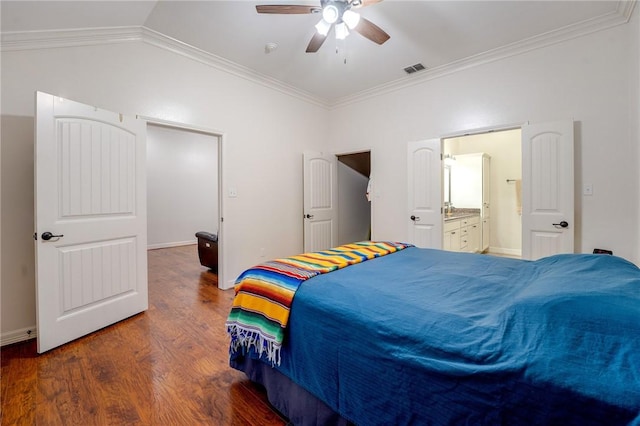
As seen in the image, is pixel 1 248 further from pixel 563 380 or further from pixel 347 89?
pixel 347 89

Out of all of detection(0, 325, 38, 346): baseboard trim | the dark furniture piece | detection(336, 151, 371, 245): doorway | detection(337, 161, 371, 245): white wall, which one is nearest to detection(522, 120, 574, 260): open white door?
detection(336, 151, 371, 245): doorway

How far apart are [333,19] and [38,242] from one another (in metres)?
2.84

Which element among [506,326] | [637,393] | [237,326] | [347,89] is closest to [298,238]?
[347,89]

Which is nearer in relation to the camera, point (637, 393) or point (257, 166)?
point (637, 393)

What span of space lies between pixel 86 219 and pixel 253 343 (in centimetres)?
198

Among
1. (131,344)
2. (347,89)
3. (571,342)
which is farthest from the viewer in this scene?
(347,89)

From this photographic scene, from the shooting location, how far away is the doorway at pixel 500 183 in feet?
18.0

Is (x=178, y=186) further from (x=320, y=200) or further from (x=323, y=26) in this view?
(x=323, y=26)

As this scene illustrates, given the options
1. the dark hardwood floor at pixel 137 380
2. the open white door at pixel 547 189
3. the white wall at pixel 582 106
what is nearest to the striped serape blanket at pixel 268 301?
the dark hardwood floor at pixel 137 380

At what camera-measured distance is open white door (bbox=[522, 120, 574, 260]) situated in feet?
9.62

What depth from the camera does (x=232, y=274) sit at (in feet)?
12.1

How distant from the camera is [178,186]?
22.9 feet

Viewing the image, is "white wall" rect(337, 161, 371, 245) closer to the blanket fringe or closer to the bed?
the blanket fringe

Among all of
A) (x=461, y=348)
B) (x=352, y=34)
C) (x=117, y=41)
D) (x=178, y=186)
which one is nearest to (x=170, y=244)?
(x=178, y=186)
